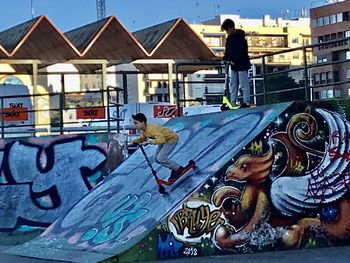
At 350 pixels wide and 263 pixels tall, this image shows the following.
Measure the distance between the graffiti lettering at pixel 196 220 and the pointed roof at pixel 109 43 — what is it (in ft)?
103

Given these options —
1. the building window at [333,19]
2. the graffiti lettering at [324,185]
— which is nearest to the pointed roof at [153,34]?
the graffiti lettering at [324,185]

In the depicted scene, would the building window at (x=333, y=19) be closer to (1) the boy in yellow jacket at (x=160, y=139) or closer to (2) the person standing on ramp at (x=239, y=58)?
(2) the person standing on ramp at (x=239, y=58)

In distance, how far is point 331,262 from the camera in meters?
10.2

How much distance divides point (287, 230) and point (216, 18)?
13735 cm

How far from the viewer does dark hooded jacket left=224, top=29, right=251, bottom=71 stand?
13.7 metres

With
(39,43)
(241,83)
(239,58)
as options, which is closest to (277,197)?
(241,83)

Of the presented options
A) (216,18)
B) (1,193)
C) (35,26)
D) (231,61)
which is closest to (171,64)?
(35,26)

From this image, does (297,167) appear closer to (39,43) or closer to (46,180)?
(46,180)

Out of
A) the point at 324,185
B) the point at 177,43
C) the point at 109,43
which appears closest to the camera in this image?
the point at 324,185

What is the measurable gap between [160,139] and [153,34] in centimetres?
3459

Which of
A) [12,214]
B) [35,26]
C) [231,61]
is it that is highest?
[35,26]

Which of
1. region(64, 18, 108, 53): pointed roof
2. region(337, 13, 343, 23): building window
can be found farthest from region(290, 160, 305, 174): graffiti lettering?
region(337, 13, 343, 23): building window

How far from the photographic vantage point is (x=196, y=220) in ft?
36.6

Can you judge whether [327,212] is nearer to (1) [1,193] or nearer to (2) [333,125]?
(2) [333,125]
